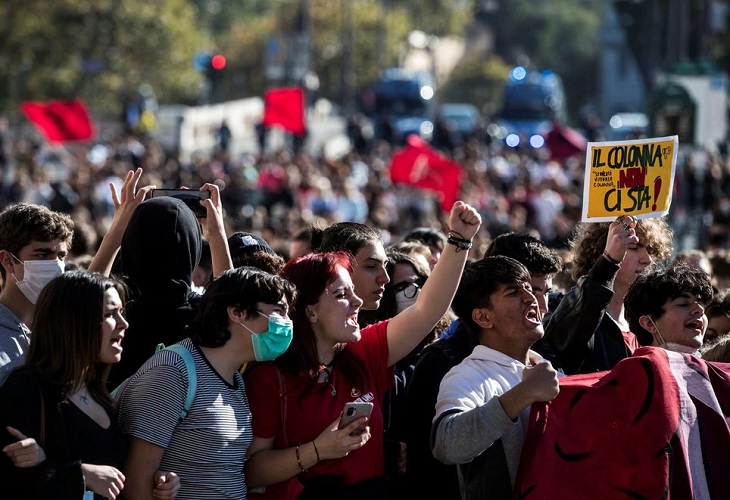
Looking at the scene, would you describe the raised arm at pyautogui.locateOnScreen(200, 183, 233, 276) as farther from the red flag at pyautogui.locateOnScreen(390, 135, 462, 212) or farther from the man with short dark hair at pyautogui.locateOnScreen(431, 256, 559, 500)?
the red flag at pyautogui.locateOnScreen(390, 135, 462, 212)

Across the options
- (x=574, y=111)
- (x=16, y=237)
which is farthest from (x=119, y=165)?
(x=574, y=111)

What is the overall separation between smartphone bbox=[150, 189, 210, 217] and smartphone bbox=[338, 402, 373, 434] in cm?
159

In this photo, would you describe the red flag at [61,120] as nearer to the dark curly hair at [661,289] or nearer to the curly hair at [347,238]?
the curly hair at [347,238]

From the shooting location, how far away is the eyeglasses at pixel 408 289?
22.6 ft

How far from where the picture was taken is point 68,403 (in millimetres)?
4633

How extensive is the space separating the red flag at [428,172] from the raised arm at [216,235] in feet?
42.0

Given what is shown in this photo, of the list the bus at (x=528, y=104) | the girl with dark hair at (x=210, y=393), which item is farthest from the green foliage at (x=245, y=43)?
the girl with dark hair at (x=210, y=393)

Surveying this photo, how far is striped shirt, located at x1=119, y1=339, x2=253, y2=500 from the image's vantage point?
15.7 feet

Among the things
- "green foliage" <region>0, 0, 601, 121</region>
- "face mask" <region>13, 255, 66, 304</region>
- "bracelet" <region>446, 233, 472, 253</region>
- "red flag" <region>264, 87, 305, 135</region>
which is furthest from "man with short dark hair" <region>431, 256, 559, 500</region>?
"green foliage" <region>0, 0, 601, 121</region>

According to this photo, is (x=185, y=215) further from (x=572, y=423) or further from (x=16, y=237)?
(x=572, y=423)

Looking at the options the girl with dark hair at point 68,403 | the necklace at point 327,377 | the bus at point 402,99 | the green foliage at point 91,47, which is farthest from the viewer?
the bus at point 402,99

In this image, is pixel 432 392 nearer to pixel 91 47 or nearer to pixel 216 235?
pixel 216 235

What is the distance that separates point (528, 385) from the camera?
478 centimetres

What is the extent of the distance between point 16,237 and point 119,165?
948 inches
